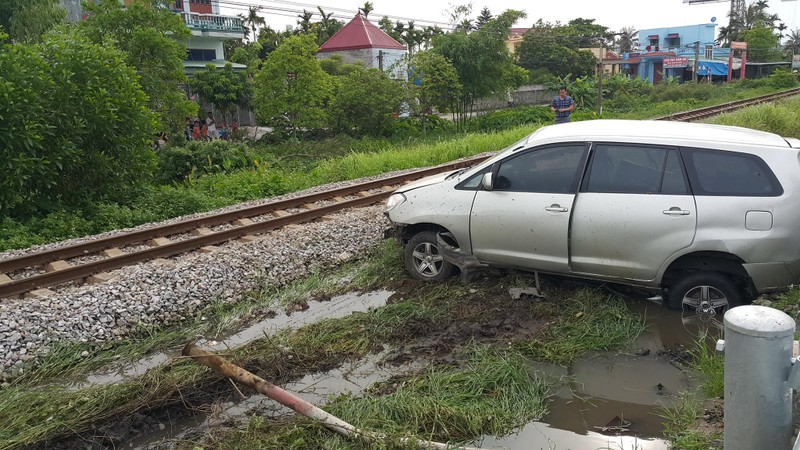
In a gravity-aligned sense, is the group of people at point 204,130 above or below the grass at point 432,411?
above

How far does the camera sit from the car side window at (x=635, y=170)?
5.91 meters

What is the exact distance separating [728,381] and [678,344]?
2.74 m

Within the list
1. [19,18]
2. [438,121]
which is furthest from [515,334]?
[19,18]

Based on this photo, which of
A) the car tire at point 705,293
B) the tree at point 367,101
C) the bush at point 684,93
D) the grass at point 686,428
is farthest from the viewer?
the bush at point 684,93

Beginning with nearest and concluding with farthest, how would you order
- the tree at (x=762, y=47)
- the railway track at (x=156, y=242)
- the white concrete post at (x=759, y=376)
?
the white concrete post at (x=759, y=376), the railway track at (x=156, y=242), the tree at (x=762, y=47)

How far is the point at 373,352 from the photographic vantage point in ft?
19.1

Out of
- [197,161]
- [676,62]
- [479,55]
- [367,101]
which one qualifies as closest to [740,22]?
[676,62]

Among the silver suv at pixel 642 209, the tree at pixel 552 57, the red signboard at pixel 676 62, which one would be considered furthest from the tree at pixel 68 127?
the red signboard at pixel 676 62

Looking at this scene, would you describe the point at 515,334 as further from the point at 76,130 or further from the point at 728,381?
the point at 76,130

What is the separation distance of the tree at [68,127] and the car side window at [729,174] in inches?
406

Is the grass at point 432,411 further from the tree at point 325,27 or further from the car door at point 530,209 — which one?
the tree at point 325,27

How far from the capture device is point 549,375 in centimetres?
526

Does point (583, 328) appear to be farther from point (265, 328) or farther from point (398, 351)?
point (265, 328)

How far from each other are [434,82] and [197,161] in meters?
14.9
